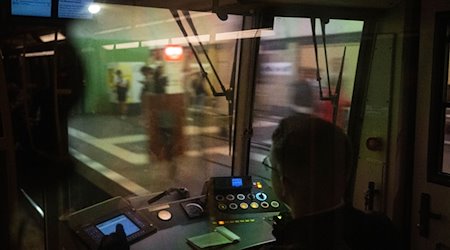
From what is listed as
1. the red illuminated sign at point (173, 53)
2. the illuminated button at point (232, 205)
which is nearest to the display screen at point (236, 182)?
the illuminated button at point (232, 205)

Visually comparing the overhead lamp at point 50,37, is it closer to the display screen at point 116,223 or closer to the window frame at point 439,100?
the display screen at point 116,223

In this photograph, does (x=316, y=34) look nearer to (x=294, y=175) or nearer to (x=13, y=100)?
(x=294, y=175)

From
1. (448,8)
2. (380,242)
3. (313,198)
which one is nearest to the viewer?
(313,198)

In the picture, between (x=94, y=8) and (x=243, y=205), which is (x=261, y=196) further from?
(x=94, y=8)

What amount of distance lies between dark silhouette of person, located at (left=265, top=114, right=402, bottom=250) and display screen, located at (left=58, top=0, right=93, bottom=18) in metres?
1.39

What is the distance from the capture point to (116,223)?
6.32ft

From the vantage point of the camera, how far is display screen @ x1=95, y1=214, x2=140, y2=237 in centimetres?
188

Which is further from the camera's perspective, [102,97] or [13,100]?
[102,97]

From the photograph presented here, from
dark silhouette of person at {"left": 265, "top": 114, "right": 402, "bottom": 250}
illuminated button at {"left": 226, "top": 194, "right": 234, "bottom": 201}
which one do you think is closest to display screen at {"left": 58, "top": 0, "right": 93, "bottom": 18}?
illuminated button at {"left": 226, "top": 194, "right": 234, "bottom": 201}

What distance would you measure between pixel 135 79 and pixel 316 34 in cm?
140

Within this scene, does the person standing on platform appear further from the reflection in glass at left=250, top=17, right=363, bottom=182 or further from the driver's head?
the driver's head

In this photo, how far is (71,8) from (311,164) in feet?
5.15

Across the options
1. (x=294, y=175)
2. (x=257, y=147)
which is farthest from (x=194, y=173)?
(x=294, y=175)

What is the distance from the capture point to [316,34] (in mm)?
2561
